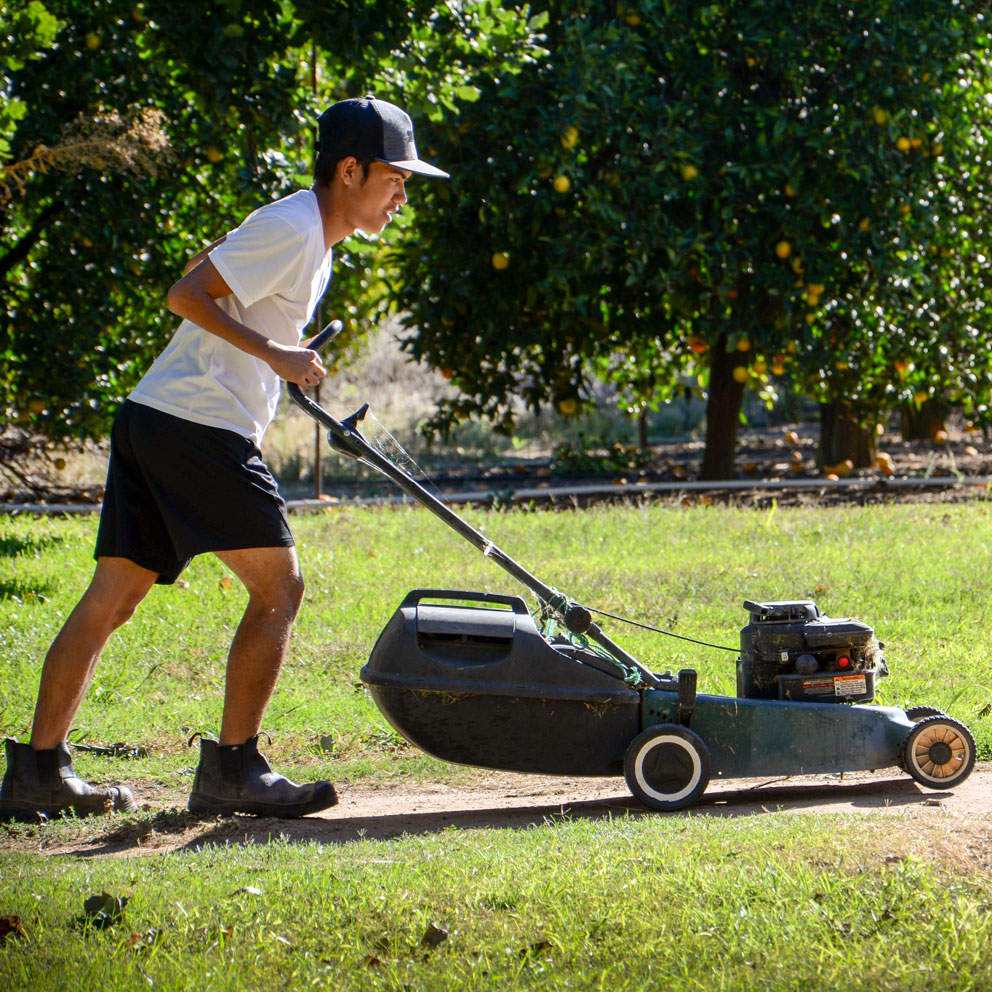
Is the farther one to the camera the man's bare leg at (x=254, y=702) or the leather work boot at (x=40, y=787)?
the leather work boot at (x=40, y=787)

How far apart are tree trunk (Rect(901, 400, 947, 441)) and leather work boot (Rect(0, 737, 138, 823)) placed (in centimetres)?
1384

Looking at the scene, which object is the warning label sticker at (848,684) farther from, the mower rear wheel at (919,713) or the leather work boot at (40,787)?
the leather work boot at (40,787)

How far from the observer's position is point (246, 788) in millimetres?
4090

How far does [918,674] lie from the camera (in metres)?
5.42

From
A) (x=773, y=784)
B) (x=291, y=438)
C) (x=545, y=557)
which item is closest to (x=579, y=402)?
(x=545, y=557)

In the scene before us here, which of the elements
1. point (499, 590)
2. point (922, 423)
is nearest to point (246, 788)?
point (499, 590)

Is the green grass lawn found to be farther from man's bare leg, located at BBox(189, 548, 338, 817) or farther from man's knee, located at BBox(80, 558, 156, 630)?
man's knee, located at BBox(80, 558, 156, 630)

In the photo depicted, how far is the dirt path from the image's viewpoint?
3885mm

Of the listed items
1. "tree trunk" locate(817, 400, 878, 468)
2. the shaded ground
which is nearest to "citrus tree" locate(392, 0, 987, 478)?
the shaded ground

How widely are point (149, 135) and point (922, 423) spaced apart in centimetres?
1184

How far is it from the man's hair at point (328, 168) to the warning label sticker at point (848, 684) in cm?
217

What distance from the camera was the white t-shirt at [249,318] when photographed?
3795mm

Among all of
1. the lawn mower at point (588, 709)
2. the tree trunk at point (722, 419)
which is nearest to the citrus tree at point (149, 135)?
the tree trunk at point (722, 419)

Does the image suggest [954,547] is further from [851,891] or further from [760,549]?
[851,891]
